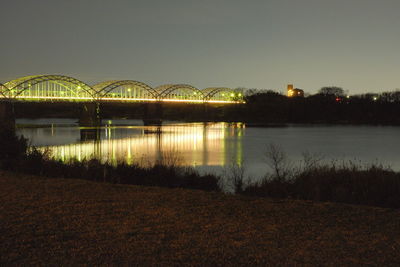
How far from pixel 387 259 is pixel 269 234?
163 cm

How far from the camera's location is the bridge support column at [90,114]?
277 ft

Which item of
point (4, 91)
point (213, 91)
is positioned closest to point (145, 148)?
point (4, 91)

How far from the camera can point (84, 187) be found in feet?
32.1

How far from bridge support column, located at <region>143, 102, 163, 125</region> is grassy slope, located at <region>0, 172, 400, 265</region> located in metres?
89.8

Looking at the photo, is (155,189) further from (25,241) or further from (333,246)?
(333,246)

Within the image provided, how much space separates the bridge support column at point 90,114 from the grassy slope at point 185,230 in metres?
77.8

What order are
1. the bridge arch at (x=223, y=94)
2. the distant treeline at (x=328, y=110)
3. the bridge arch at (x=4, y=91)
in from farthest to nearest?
the bridge arch at (x=223, y=94) → the distant treeline at (x=328, y=110) → the bridge arch at (x=4, y=91)

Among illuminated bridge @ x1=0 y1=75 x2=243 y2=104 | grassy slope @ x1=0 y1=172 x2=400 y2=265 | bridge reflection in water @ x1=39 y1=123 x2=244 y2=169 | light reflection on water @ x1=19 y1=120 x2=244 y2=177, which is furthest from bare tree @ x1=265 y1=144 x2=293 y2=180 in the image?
illuminated bridge @ x1=0 y1=75 x2=243 y2=104

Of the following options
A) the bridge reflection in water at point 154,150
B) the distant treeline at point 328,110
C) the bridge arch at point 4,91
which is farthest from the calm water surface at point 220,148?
the distant treeline at point 328,110

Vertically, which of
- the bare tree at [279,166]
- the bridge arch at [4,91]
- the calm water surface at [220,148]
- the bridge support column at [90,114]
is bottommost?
the calm water surface at [220,148]

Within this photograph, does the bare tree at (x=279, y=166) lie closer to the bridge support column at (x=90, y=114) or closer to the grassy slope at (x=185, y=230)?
the grassy slope at (x=185, y=230)

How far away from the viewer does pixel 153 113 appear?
380ft

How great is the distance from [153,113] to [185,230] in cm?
11074

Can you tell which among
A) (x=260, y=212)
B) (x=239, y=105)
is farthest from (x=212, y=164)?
(x=239, y=105)
